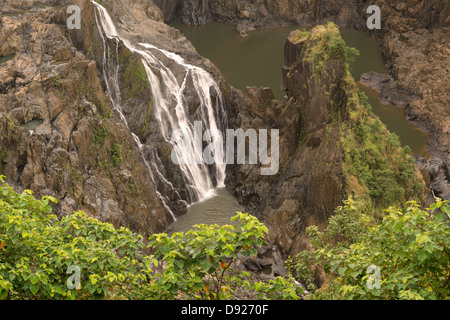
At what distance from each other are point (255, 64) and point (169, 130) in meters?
21.9

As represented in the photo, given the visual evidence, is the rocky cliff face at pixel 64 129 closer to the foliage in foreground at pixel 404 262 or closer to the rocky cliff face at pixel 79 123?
the rocky cliff face at pixel 79 123

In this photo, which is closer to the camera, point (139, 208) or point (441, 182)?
point (139, 208)

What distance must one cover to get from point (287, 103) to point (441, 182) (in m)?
12.5

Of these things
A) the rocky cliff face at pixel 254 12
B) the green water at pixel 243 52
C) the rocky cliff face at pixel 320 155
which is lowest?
the rocky cliff face at pixel 320 155

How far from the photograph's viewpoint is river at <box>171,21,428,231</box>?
1534 inches

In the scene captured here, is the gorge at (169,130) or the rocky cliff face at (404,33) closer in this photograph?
the gorge at (169,130)

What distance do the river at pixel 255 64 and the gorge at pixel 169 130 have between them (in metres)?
0.32

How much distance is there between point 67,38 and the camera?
3775cm

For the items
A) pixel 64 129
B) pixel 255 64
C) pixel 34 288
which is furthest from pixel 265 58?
pixel 34 288

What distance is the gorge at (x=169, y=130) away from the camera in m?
32.4

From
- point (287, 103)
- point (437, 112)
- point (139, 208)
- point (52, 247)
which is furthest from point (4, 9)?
point (437, 112)

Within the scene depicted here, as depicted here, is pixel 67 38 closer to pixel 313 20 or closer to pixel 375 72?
pixel 375 72

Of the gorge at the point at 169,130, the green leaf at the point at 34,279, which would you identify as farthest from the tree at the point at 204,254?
the gorge at the point at 169,130

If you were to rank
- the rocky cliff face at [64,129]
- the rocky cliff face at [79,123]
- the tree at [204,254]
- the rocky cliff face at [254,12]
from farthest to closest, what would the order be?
the rocky cliff face at [254,12] → the rocky cliff face at [79,123] → the rocky cliff face at [64,129] → the tree at [204,254]
